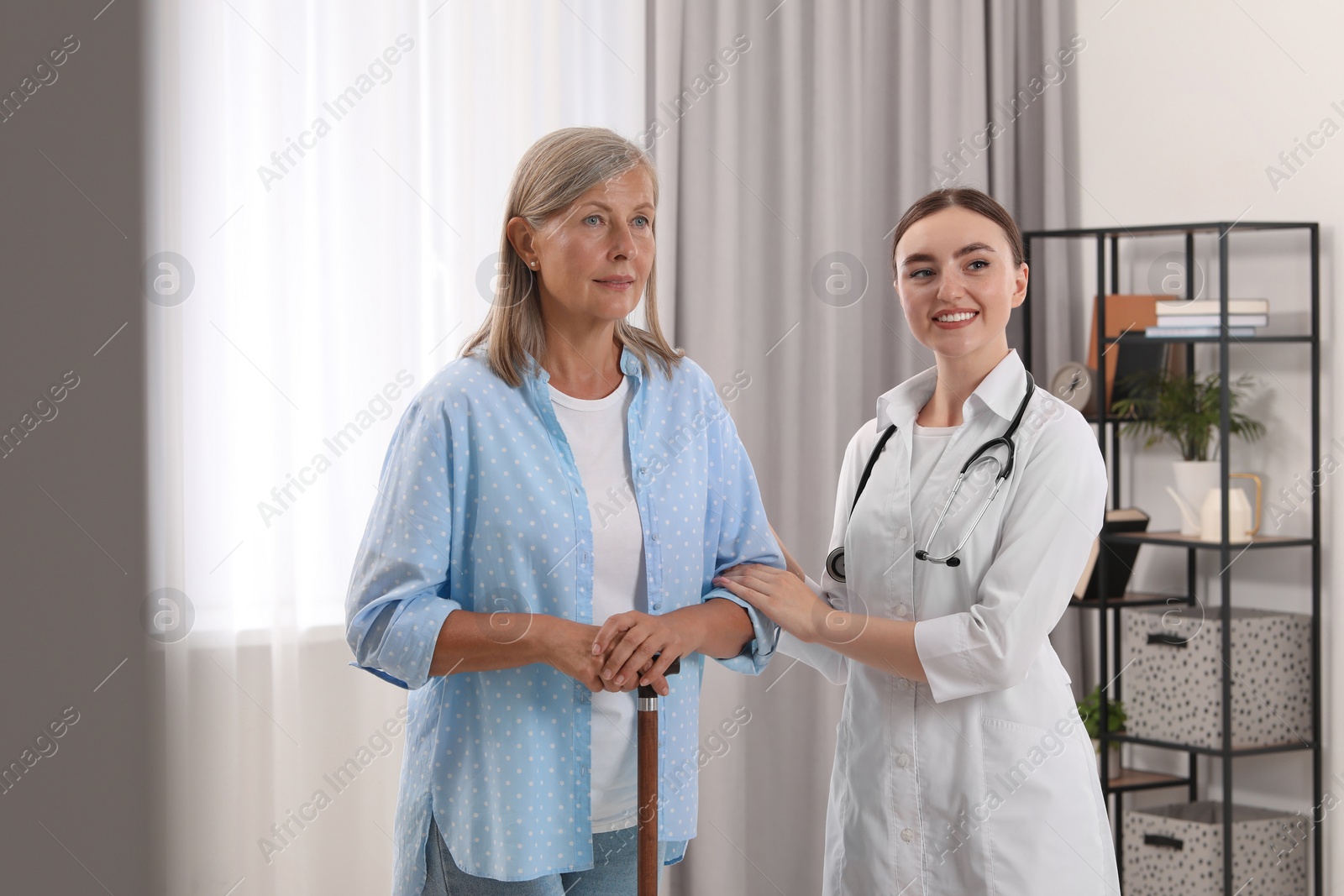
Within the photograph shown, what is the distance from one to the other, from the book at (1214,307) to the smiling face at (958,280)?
5.10 ft

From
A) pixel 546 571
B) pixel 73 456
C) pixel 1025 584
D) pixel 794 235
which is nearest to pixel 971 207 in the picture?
pixel 1025 584

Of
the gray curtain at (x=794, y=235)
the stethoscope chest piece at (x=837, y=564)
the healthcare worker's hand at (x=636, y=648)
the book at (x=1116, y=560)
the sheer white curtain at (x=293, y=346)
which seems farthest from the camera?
the book at (x=1116, y=560)

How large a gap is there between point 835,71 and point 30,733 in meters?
2.55

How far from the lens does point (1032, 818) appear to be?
1614 mm

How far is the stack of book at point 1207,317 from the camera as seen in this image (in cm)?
299

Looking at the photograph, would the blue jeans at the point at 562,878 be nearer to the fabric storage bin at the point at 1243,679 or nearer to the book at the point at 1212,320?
the fabric storage bin at the point at 1243,679

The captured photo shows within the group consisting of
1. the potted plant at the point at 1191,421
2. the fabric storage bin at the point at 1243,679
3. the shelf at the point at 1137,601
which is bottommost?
the fabric storage bin at the point at 1243,679

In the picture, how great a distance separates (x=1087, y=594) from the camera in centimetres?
333

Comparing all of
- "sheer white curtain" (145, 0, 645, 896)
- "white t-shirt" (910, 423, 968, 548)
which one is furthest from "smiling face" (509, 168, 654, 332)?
"sheer white curtain" (145, 0, 645, 896)

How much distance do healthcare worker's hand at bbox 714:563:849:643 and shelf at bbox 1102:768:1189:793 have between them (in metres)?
1.90

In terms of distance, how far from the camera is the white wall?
2.99 m

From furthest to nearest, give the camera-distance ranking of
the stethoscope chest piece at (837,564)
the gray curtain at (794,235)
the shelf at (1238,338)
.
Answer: the gray curtain at (794,235)
the shelf at (1238,338)
the stethoscope chest piece at (837,564)

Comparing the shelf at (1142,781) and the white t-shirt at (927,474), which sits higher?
the white t-shirt at (927,474)

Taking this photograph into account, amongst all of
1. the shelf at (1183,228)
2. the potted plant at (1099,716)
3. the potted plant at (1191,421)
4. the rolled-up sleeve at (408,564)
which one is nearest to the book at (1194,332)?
the potted plant at (1191,421)
